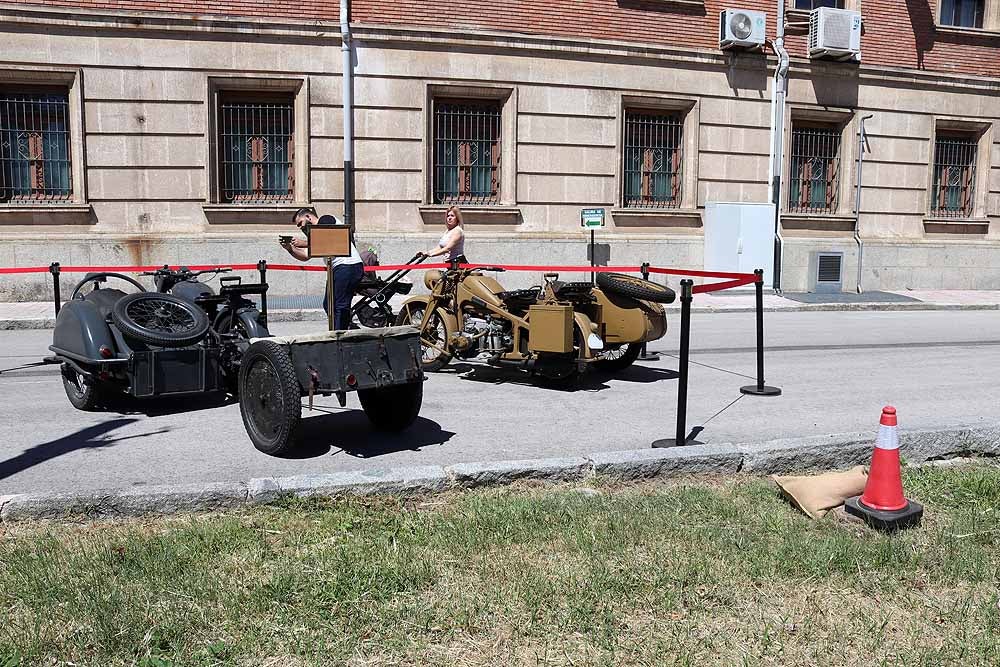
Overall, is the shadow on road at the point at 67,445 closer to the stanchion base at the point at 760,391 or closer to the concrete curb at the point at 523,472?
the concrete curb at the point at 523,472

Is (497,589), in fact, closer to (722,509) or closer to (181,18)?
(722,509)

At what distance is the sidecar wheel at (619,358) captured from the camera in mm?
9234

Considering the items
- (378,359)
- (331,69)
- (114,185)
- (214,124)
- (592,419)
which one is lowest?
(592,419)

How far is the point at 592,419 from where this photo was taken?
7.35 meters

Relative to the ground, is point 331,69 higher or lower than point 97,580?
higher

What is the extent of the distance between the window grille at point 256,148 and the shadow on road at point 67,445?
10.5 meters

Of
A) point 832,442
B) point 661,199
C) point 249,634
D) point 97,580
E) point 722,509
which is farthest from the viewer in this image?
point 661,199

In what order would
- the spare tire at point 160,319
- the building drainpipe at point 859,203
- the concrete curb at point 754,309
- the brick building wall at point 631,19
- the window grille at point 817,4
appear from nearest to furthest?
the spare tire at point 160,319
the concrete curb at point 754,309
the brick building wall at point 631,19
the window grille at point 817,4
the building drainpipe at point 859,203

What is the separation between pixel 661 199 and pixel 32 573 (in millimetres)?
16852

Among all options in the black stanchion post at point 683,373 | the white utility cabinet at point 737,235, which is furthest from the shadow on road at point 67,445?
the white utility cabinet at point 737,235

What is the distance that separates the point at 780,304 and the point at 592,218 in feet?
13.4

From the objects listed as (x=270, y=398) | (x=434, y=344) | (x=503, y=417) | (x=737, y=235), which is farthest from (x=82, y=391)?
(x=737, y=235)

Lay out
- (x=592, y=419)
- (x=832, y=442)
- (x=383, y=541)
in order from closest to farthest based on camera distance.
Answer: (x=383, y=541)
(x=832, y=442)
(x=592, y=419)

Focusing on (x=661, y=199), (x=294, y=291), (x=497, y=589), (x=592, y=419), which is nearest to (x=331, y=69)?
(x=294, y=291)
